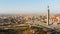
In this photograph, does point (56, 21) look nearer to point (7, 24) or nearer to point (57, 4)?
point (57, 4)

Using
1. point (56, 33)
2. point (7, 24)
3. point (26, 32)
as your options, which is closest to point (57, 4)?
point (56, 33)

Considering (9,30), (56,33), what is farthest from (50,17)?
(9,30)

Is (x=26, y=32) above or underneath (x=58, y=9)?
underneath

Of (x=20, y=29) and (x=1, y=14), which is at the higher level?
(x=1, y=14)

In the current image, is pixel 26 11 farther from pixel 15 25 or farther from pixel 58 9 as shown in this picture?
pixel 58 9

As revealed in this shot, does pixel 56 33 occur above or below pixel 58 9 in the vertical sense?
below

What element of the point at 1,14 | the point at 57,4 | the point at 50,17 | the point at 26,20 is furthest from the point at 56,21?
the point at 1,14

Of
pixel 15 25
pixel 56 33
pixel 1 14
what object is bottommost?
pixel 56 33

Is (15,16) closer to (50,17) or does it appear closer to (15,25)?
(15,25)
